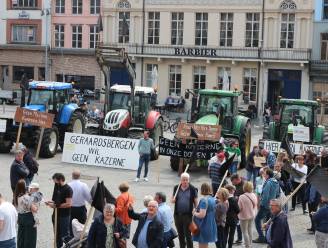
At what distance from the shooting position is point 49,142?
24.1 m

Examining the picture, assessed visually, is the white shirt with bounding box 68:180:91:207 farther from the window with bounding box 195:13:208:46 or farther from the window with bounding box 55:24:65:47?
the window with bounding box 55:24:65:47

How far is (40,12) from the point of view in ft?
169

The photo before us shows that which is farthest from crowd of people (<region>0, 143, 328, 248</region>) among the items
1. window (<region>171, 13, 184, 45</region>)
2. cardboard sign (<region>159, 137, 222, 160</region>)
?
window (<region>171, 13, 184, 45</region>)

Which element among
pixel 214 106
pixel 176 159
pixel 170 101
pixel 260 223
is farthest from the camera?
pixel 170 101

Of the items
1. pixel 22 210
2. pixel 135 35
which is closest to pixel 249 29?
pixel 135 35

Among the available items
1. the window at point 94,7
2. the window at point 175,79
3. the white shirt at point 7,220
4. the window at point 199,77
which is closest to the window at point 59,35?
the window at point 94,7

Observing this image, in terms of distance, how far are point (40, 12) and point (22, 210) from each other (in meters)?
42.2

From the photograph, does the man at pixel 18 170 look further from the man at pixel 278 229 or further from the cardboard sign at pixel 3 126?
the cardboard sign at pixel 3 126

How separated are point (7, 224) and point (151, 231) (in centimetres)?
224

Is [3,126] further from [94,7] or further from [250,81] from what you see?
[94,7]

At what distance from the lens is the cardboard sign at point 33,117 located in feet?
72.2

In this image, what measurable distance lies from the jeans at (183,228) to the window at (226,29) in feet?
112

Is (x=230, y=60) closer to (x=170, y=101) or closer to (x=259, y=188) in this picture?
→ (x=170, y=101)

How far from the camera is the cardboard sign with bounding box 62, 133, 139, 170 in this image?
22.4m
